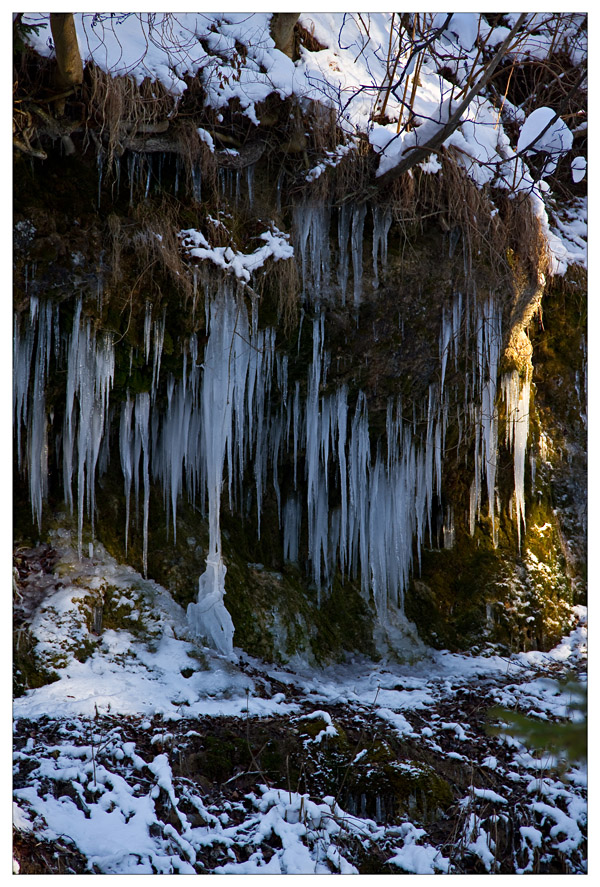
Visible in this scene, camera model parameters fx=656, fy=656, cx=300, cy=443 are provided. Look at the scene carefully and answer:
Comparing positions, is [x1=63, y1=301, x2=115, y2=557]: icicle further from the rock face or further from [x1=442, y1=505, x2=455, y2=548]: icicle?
[x1=442, y1=505, x2=455, y2=548]: icicle

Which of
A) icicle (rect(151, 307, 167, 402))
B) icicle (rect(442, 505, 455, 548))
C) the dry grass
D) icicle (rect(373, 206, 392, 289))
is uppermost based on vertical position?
the dry grass

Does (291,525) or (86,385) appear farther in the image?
(291,525)

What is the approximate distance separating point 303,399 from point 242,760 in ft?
10.4

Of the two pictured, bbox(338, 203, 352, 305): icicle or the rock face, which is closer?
the rock face

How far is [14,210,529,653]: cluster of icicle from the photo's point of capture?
5188 mm

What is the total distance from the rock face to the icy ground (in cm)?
64

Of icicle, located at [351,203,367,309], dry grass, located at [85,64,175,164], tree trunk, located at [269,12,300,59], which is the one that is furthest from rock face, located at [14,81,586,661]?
tree trunk, located at [269,12,300,59]

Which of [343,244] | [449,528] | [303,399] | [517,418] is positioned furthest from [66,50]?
[449,528]

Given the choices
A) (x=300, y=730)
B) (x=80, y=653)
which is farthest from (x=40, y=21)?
(x=300, y=730)

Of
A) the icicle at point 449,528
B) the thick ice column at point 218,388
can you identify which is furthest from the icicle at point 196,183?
the icicle at point 449,528

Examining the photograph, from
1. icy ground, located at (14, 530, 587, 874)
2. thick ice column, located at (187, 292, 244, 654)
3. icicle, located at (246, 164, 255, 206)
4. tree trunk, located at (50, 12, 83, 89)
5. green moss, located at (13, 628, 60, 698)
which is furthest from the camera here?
icicle, located at (246, 164, 255, 206)

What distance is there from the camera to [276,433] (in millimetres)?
6398

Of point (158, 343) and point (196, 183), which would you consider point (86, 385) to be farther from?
point (196, 183)
